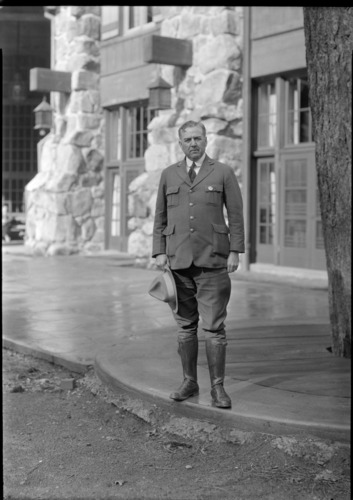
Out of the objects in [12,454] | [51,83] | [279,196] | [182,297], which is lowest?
[12,454]

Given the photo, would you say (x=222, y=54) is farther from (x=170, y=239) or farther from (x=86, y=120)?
(x=170, y=239)

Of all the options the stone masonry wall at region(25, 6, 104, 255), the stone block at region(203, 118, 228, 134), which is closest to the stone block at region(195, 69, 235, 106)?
the stone block at region(203, 118, 228, 134)

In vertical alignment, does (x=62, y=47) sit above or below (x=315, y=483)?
above

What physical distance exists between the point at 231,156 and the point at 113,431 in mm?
9627

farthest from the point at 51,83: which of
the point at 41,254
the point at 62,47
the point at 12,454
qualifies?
the point at 12,454

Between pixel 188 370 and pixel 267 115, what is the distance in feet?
31.7

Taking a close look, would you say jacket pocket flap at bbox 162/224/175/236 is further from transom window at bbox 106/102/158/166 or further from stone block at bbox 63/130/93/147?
stone block at bbox 63/130/93/147

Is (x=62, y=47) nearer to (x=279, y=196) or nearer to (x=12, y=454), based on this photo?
(x=279, y=196)

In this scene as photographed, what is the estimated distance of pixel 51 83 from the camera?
60.8 ft

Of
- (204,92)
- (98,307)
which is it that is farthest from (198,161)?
(204,92)

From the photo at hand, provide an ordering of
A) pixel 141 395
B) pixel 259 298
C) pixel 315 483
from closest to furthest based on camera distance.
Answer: pixel 315 483 < pixel 141 395 < pixel 259 298

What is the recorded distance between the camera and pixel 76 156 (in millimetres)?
18625

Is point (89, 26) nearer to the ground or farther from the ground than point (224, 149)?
farther from the ground

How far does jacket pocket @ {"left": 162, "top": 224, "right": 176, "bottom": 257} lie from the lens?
4.99 metres
